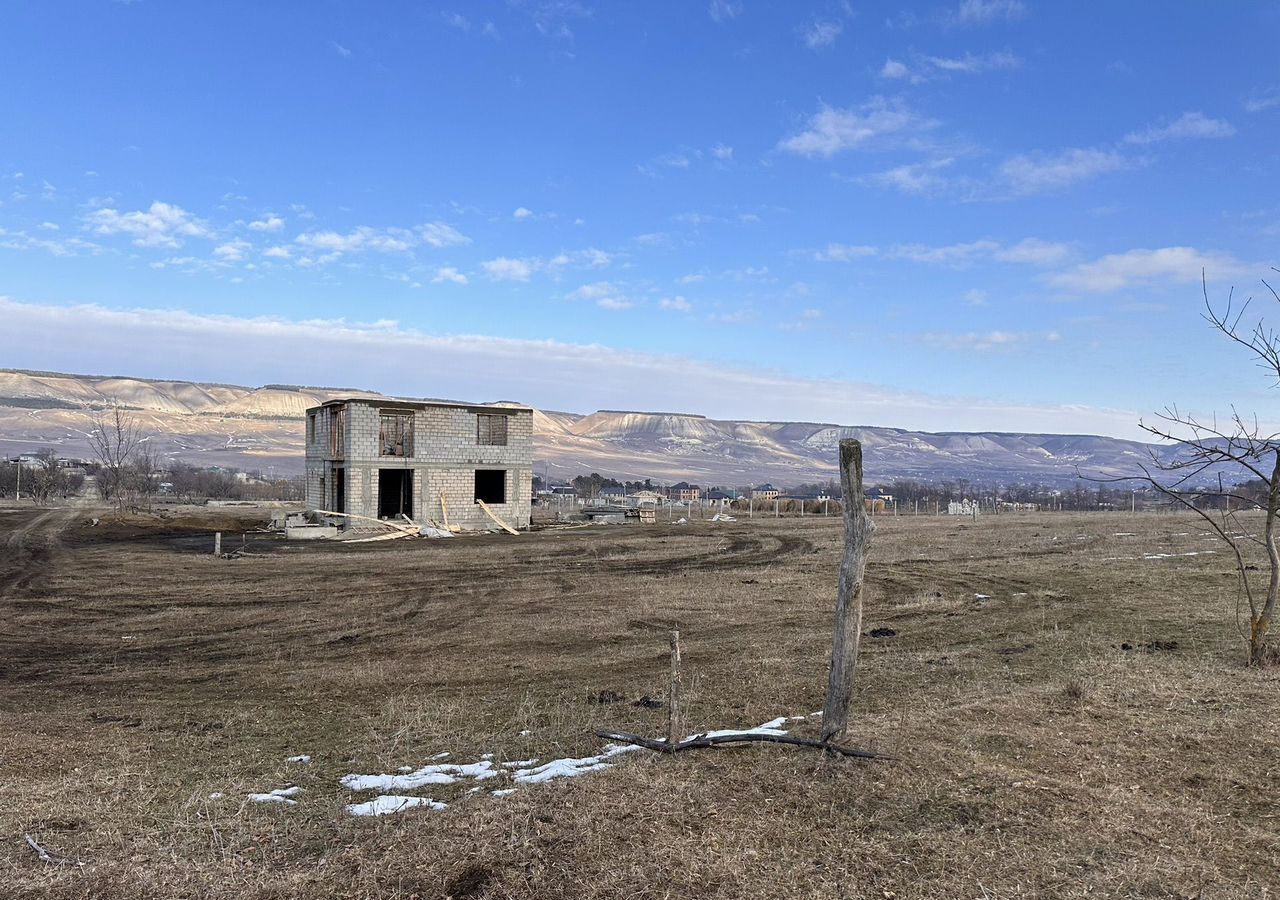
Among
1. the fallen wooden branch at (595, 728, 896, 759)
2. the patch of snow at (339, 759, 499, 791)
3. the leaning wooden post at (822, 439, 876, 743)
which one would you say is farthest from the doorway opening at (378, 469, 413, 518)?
the leaning wooden post at (822, 439, 876, 743)

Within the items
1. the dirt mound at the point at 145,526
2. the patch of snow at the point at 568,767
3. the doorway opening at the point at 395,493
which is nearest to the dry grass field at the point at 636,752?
the patch of snow at the point at 568,767

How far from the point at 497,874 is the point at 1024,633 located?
11.5m

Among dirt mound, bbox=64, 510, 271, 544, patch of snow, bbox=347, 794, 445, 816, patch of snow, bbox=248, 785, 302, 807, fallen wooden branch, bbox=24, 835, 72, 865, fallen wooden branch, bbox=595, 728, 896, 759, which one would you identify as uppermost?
fallen wooden branch, bbox=595, 728, 896, 759

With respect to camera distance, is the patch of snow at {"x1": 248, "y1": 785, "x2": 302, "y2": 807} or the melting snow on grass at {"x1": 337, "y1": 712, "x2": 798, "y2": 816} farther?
the patch of snow at {"x1": 248, "y1": 785, "x2": 302, "y2": 807}

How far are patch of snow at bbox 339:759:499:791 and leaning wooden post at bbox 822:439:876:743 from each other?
3032 millimetres

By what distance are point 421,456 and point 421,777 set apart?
31.9 meters

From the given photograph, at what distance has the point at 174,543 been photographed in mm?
31766

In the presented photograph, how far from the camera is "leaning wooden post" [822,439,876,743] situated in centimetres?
696

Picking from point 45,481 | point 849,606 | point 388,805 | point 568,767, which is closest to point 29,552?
point 388,805

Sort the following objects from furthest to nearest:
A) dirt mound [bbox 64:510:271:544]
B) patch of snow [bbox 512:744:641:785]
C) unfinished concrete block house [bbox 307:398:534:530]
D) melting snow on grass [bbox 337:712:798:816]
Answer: unfinished concrete block house [bbox 307:398:534:530], dirt mound [bbox 64:510:271:544], patch of snow [bbox 512:744:641:785], melting snow on grass [bbox 337:712:798:816]

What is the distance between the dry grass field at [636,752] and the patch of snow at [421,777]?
0.52 feet

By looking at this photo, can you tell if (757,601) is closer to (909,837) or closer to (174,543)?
(909,837)

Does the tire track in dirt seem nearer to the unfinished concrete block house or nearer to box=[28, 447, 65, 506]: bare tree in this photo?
the unfinished concrete block house

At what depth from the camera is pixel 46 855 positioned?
17.4 feet
